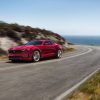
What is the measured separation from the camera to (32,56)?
62.0 ft

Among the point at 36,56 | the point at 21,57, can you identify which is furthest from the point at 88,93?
the point at 36,56

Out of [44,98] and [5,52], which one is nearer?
[44,98]

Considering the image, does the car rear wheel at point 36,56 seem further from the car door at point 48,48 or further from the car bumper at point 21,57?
the car door at point 48,48

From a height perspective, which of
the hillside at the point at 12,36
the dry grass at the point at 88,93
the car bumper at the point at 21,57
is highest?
the hillside at the point at 12,36

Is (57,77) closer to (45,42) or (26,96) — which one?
(26,96)

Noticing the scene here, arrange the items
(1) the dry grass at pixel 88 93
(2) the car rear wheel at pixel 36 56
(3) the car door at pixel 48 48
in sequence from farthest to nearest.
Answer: (3) the car door at pixel 48 48
(2) the car rear wheel at pixel 36 56
(1) the dry grass at pixel 88 93

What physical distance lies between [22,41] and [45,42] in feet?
25.8

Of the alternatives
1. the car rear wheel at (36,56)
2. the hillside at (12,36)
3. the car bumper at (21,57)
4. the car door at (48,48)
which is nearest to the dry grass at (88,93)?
the car bumper at (21,57)

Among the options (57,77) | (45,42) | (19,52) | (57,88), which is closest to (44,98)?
(57,88)

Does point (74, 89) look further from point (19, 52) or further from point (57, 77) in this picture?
point (19, 52)

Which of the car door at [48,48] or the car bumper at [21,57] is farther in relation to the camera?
the car door at [48,48]

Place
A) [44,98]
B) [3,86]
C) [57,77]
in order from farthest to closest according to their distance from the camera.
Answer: [57,77] < [3,86] < [44,98]

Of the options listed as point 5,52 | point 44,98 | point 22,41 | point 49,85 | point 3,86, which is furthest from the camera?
point 22,41

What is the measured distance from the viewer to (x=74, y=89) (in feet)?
31.6
